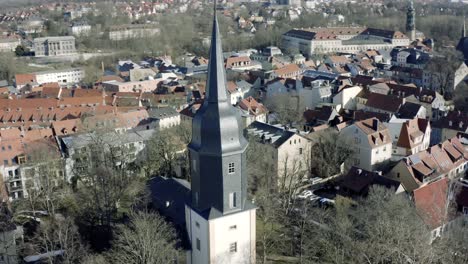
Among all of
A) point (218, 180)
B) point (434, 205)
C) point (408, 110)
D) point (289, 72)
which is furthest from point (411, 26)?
point (218, 180)

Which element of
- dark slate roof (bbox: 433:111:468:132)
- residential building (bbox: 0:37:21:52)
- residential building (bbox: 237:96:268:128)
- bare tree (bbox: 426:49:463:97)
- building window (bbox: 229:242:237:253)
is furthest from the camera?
residential building (bbox: 0:37:21:52)

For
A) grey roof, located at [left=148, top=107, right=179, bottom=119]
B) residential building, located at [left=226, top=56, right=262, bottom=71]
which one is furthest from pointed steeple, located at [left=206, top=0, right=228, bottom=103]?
residential building, located at [left=226, top=56, right=262, bottom=71]

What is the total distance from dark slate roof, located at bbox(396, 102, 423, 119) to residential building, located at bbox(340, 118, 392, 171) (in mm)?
10534

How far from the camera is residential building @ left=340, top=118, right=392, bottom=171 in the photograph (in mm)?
45625

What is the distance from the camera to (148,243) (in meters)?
25.0

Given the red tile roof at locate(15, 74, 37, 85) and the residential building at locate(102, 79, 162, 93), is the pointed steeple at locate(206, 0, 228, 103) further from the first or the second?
the red tile roof at locate(15, 74, 37, 85)

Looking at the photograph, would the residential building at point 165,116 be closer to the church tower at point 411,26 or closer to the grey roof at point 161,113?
the grey roof at point 161,113

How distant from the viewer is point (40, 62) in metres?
116

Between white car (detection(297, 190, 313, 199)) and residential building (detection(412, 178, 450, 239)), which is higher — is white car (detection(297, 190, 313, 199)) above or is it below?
below

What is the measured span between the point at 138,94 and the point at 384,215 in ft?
152

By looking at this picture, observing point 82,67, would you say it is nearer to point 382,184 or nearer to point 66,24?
point 66,24

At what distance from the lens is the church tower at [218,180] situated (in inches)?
858

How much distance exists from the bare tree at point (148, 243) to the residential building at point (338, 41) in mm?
96788

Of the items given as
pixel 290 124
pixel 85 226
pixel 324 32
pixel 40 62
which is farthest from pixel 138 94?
pixel 324 32
